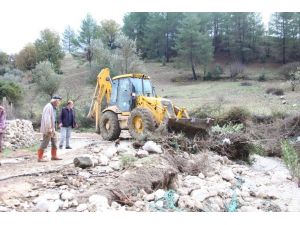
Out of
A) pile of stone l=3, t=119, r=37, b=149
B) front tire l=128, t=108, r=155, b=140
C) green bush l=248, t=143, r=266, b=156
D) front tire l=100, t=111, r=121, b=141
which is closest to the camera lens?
front tire l=128, t=108, r=155, b=140

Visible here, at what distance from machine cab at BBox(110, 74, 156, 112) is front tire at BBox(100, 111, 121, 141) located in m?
0.36

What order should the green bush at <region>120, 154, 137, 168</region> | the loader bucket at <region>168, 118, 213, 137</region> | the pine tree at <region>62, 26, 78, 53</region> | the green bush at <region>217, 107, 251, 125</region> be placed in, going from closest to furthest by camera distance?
the green bush at <region>120, 154, 137, 168</region>
the loader bucket at <region>168, 118, 213, 137</region>
the green bush at <region>217, 107, 251, 125</region>
the pine tree at <region>62, 26, 78, 53</region>

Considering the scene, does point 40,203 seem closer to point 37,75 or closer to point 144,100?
point 144,100

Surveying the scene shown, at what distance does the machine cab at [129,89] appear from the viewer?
11.5m

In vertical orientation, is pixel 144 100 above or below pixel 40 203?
above

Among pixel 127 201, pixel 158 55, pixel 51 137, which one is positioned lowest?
pixel 127 201

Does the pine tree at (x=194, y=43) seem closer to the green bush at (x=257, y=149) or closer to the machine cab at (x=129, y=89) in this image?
the green bush at (x=257, y=149)

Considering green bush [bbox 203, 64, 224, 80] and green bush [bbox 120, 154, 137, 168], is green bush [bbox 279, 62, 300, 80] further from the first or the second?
green bush [bbox 120, 154, 137, 168]

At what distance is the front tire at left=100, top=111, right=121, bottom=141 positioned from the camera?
465 inches

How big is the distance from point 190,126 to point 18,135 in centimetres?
473

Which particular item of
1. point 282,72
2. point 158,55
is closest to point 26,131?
point 282,72

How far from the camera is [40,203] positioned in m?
5.52

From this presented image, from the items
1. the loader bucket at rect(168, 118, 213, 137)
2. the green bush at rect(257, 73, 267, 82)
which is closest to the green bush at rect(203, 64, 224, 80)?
the green bush at rect(257, 73, 267, 82)
